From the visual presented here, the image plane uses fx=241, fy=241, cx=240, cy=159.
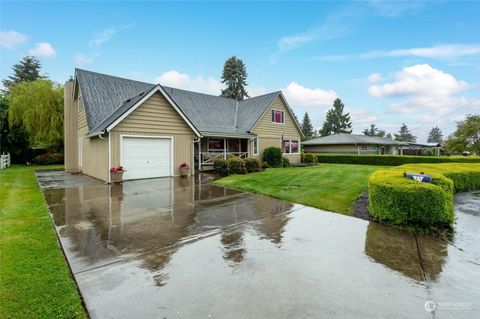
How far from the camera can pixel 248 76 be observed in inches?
1788

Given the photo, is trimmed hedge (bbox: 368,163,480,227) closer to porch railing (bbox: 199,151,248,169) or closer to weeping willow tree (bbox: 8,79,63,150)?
porch railing (bbox: 199,151,248,169)

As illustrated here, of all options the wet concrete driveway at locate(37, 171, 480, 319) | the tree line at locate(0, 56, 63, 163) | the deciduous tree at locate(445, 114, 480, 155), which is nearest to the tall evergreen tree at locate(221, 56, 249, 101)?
the tree line at locate(0, 56, 63, 163)

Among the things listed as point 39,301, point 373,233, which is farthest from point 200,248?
point 373,233

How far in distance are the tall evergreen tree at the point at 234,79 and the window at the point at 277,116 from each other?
24.2 m

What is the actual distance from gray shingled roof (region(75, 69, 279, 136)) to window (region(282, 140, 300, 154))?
404cm

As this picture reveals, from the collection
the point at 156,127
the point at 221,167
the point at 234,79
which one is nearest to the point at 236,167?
the point at 221,167

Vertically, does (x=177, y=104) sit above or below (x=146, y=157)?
above

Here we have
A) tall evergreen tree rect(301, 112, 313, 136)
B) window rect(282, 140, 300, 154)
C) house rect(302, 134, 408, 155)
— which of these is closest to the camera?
window rect(282, 140, 300, 154)

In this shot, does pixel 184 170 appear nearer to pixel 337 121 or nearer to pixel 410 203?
pixel 410 203

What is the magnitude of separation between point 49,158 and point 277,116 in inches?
842

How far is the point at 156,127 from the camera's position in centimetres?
1249

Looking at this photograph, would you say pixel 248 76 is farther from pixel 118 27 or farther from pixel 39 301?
pixel 39 301

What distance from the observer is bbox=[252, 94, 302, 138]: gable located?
1973 centimetres

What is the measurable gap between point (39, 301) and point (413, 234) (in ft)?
20.6
